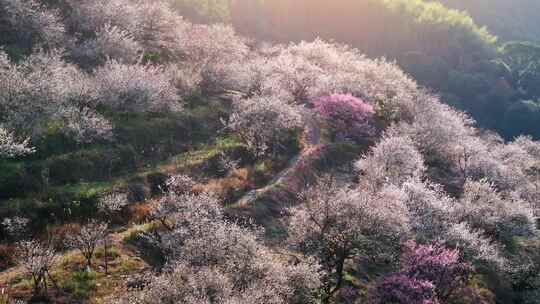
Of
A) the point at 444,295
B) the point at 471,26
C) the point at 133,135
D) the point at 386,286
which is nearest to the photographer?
the point at 386,286

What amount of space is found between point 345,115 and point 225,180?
79.5ft

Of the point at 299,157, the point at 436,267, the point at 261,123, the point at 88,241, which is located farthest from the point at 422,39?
the point at 88,241

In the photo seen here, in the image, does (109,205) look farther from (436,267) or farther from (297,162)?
(436,267)

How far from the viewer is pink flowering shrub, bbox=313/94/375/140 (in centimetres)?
6544

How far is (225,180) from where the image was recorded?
47938 mm

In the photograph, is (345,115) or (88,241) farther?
(345,115)

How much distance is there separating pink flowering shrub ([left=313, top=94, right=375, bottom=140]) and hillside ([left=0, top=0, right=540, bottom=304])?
21 cm

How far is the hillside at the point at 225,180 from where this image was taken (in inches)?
1264

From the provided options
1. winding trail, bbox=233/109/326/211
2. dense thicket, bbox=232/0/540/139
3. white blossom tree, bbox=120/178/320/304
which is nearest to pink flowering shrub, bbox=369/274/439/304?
white blossom tree, bbox=120/178/320/304

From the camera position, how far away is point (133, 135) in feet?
166

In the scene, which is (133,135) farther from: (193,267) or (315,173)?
(193,267)

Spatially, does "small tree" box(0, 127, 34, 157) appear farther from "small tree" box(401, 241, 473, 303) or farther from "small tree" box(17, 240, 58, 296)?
"small tree" box(401, 241, 473, 303)

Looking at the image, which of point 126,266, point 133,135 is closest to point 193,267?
point 126,266

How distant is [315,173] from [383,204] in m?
16.5
